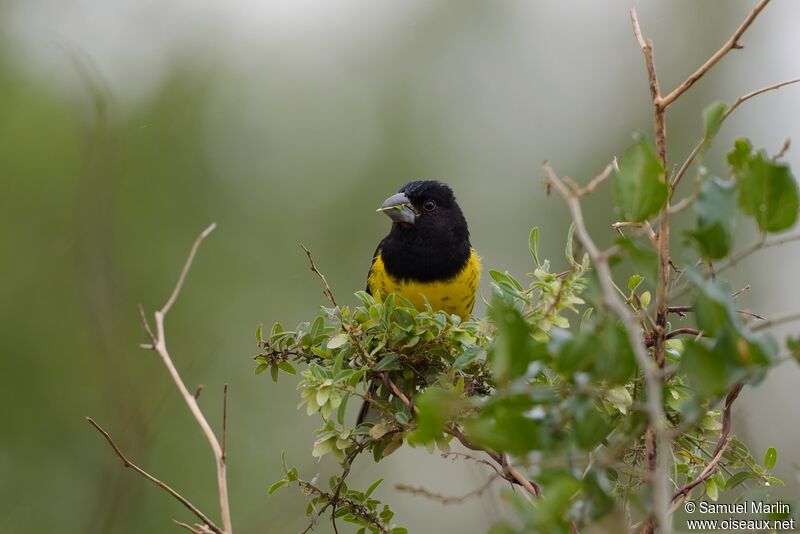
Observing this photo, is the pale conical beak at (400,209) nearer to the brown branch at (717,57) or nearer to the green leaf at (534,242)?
the green leaf at (534,242)

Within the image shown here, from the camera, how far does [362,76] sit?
946cm

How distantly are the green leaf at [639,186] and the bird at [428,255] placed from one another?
222 centimetres

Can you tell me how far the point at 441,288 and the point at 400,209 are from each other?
36 cm

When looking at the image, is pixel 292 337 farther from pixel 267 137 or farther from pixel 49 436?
pixel 267 137

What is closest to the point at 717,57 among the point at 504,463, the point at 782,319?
the point at 782,319

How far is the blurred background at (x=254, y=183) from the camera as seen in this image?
4.61 meters

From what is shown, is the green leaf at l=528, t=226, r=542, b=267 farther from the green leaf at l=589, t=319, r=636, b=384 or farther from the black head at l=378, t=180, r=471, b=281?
the black head at l=378, t=180, r=471, b=281

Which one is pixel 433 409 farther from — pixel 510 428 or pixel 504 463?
pixel 504 463

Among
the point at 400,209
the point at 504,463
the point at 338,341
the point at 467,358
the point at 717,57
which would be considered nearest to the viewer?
the point at 717,57

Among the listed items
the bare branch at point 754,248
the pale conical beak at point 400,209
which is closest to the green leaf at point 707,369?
the bare branch at point 754,248

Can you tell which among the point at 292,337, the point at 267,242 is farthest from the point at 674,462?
the point at 267,242

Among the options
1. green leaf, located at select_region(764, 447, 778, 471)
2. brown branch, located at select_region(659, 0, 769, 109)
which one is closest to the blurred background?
green leaf, located at select_region(764, 447, 778, 471)

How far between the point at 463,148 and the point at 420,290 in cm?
629

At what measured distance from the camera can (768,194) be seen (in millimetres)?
1029
